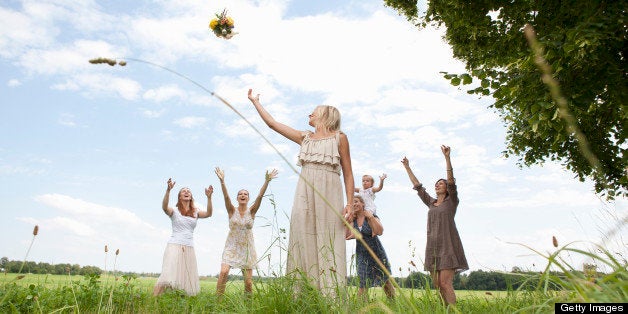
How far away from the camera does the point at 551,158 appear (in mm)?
15711

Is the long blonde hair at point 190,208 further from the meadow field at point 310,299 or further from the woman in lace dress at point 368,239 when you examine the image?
the woman in lace dress at point 368,239

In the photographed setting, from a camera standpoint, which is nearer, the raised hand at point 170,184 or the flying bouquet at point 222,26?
the flying bouquet at point 222,26

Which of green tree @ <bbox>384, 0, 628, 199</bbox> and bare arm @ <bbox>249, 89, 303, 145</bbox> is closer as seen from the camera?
bare arm @ <bbox>249, 89, 303, 145</bbox>

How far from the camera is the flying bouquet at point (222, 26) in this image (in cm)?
679

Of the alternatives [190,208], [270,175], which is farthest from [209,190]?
[270,175]

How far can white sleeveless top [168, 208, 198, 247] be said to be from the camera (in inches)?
Result: 365

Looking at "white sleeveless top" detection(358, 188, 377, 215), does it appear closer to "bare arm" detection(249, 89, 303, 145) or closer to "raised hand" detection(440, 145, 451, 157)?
"raised hand" detection(440, 145, 451, 157)

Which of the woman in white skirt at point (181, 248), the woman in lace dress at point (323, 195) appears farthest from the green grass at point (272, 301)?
the woman in white skirt at point (181, 248)

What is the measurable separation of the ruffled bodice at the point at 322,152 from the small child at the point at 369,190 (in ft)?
14.9

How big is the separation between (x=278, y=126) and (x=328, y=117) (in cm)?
61

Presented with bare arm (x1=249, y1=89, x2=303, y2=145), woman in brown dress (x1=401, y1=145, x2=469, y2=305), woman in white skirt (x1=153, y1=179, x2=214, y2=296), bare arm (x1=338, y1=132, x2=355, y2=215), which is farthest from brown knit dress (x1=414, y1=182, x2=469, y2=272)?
woman in white skirt (x1=153, y1=179, x2=214, y2=296)

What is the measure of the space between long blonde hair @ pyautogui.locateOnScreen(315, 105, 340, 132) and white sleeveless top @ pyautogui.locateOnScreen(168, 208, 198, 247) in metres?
4.37

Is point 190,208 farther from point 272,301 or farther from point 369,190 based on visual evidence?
point 272,301

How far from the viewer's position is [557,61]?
820cm
